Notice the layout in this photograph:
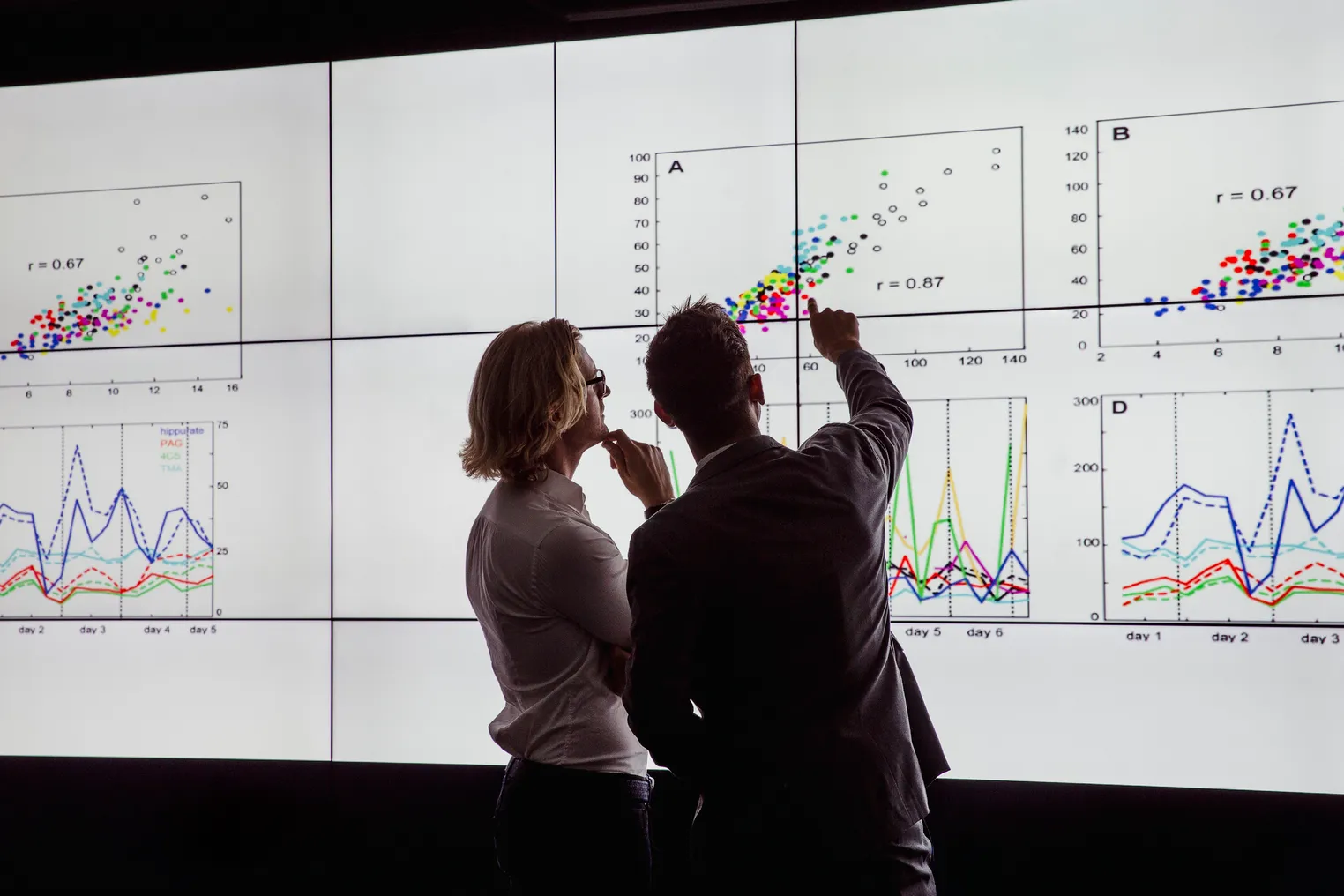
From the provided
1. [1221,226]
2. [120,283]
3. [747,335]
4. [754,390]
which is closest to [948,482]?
[747,335]

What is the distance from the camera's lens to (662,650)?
4.37 feet

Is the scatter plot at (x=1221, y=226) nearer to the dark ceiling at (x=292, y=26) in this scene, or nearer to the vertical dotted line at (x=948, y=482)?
the vertical dotted line at (x=948, y=482)

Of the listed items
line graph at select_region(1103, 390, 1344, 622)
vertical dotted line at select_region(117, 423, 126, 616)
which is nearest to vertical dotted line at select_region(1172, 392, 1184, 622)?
line graph at select_region(1103, 390, 1344, 622)

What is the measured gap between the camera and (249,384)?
2.81 meters

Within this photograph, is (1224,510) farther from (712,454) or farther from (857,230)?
(712,454)

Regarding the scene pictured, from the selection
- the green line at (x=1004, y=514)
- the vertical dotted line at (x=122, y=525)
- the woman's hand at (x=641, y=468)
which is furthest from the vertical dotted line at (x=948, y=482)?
the vertical dotted line at (x=122, y=525)

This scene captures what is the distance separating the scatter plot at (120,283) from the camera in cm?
284

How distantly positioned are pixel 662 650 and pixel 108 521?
224 centimetres

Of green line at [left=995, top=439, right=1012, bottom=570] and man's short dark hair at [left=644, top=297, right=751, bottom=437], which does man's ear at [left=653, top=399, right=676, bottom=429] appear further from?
→ green line at [left=995, top=439, right=1012, bottom=570]

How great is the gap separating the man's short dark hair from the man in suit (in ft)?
0.22

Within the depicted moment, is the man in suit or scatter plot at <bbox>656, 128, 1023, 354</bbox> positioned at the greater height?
scatter plot at <bbox>656, 128, 1023, 354</bbox>

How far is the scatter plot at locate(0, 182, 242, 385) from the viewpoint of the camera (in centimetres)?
284

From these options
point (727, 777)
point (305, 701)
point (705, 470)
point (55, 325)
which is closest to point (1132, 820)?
point (727, 777)

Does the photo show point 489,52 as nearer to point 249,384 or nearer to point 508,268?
point 508,268
